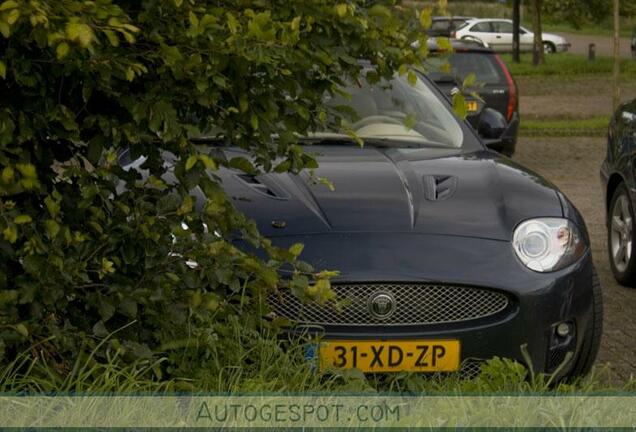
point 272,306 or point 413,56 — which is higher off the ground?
point 413,56

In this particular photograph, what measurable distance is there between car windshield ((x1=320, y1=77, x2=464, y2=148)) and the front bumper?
1506mm

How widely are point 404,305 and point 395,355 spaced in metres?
0.22

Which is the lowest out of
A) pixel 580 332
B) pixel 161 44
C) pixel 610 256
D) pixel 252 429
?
pixel 610 256

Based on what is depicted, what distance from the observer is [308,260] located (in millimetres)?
5793

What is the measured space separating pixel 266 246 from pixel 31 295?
0.85 metres

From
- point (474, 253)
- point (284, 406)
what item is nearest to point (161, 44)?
point (284, 406)

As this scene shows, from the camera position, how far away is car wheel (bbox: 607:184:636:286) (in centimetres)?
934

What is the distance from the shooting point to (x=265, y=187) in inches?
248

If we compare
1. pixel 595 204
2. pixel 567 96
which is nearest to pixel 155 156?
pixel 595 204

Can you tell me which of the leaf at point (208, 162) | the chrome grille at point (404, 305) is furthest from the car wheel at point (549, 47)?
the leaf at point (208, 162)

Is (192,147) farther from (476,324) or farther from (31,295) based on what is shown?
(476,324)

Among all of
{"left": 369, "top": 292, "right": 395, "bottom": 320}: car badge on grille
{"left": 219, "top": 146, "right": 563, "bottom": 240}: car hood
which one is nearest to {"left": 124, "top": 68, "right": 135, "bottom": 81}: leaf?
{"left": 219, "top": 146, "right": 563, "bottom": 240}: car hood

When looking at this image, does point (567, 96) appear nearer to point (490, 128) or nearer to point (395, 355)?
point (490, 128)

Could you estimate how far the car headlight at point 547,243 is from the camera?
5.99 meters
